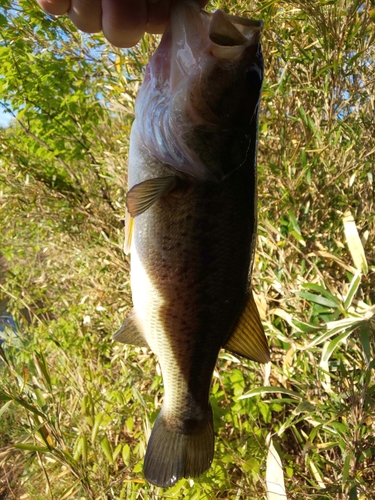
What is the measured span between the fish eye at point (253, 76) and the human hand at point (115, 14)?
1.57ft

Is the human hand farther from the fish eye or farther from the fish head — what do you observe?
the fish eye

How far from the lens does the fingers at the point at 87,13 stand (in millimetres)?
1256

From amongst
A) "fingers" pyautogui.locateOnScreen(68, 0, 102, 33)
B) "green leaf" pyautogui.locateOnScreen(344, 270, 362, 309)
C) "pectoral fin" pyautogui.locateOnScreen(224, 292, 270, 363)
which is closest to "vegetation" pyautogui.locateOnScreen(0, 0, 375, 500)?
"green leaf" pyautogui.locateOnScreen(344, 270, 362, 309)

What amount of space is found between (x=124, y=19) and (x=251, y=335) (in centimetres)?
119

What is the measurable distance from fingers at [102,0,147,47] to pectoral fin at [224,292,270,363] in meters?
1.03

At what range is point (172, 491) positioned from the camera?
1969 millimetres

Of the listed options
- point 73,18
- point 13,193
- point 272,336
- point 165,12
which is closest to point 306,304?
point 272,336

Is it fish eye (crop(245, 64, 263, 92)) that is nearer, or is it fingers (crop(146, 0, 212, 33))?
fish eye (crop(245, 64, 263, 92))

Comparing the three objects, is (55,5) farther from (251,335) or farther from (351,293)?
(351,293)

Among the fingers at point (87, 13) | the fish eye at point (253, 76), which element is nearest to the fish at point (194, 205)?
the fish eye at point (253, 76)

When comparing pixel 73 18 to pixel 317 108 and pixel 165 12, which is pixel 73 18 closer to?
pixel 165 12

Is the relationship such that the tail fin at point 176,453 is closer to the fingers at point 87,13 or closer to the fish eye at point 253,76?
the fish eye at point 253,76

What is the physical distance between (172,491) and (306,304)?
4.28 feet

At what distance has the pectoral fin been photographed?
4.05 feet
